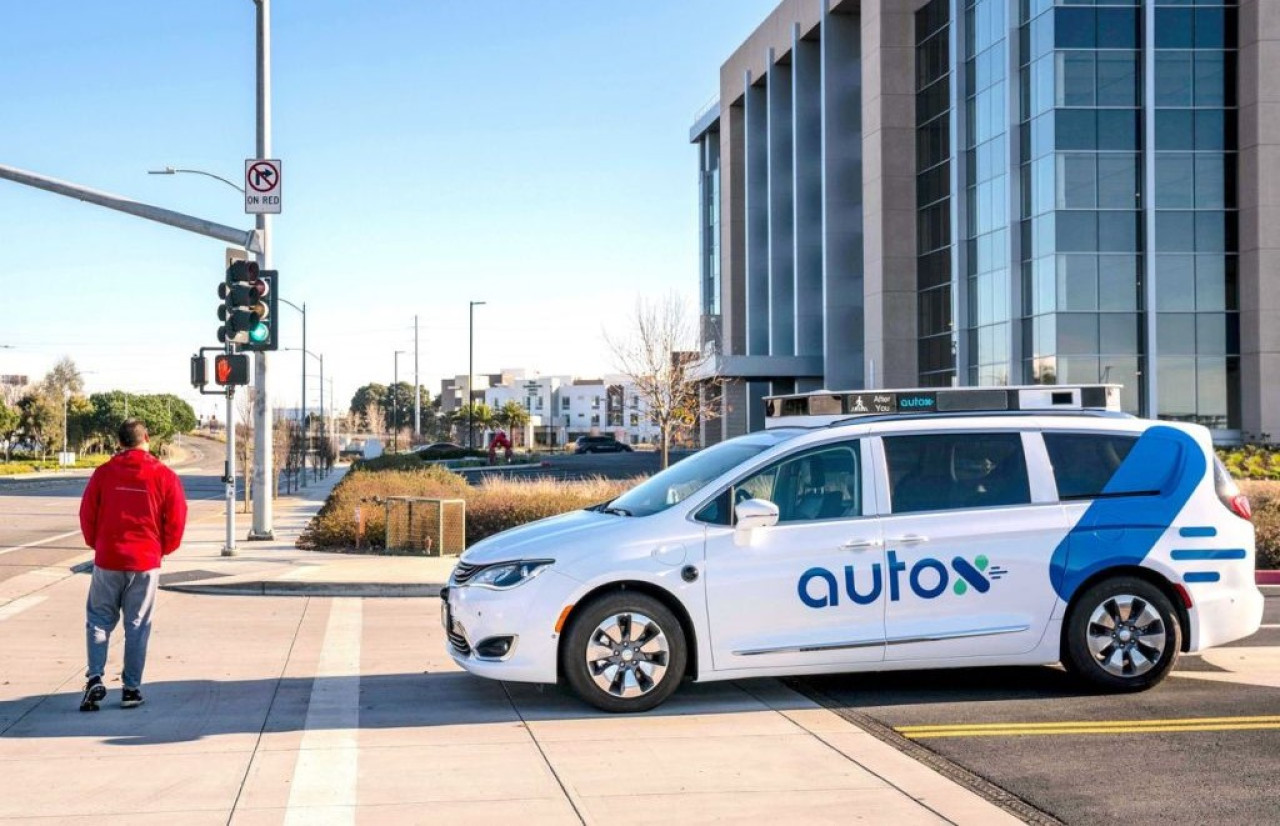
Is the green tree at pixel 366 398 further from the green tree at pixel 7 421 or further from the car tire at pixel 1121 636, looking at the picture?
the car tire at pixel 1121 636

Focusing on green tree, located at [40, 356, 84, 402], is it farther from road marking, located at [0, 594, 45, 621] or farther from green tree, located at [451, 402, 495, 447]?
road marking, located at [0, 594, 45, 621]

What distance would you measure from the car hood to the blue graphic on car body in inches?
113

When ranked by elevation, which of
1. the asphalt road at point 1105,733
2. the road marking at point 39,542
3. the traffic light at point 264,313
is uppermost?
the traffic light at point 264,313

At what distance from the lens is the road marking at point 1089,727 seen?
7.43 meters

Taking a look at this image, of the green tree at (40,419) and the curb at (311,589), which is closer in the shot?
the curb at (311,589)

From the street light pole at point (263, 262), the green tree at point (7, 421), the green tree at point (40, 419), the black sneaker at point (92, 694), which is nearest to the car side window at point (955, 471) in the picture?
the black sneaker at point (92, 694)

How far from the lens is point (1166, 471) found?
8586 mm

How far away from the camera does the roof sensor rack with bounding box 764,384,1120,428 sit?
29.9 feet

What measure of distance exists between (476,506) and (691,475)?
38.7ft

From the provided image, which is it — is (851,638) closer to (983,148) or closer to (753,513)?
(753,513)

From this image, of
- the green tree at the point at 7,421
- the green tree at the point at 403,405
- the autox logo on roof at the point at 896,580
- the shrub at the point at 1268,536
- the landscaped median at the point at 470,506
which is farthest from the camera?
the green tree at the point at 403,405

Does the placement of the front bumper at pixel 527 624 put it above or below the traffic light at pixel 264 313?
below

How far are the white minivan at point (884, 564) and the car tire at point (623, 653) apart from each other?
12mm

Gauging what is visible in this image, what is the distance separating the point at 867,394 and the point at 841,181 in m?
45.0
